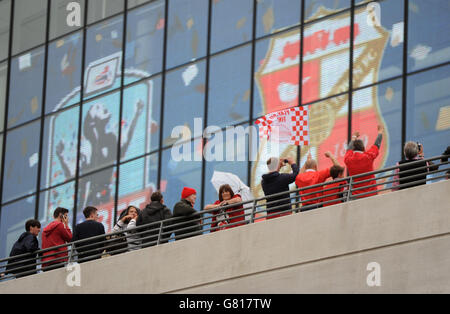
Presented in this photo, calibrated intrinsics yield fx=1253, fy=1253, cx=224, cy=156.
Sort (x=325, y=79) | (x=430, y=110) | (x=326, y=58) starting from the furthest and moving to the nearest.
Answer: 1. (x=326, y=58)
2. (x=325, y=79)
3. (x=430, y=110)

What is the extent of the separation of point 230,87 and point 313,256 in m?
10.7

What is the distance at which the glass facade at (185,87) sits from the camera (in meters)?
26.7

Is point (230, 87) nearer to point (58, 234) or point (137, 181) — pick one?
point (137, 181)

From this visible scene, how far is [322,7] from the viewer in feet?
93.9

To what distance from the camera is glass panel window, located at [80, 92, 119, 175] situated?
32281 mm

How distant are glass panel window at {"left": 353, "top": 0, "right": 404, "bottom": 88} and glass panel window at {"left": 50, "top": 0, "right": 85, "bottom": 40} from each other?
9544 millimetres

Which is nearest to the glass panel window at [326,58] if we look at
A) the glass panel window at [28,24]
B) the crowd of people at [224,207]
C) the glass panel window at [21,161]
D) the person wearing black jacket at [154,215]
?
the crowd of people at [224,207]

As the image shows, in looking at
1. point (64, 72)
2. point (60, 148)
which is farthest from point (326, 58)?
point (64, 72)

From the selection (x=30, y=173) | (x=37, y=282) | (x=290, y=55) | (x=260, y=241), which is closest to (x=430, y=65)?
(x=290, y=55)

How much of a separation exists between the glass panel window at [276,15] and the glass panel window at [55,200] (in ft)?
22.4

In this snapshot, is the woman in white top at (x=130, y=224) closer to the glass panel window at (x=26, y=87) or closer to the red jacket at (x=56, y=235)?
the red jacket at (x=56, y=235)
